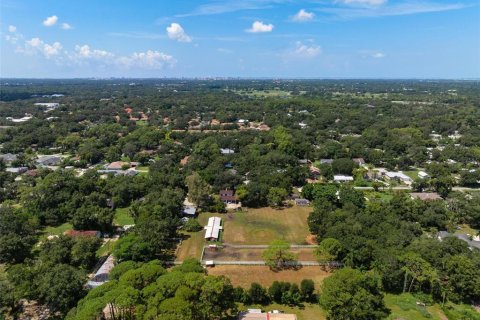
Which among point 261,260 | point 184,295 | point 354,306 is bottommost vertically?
point 261,260

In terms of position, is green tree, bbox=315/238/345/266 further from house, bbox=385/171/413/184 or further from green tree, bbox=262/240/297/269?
house, bbox=385/171/413/184

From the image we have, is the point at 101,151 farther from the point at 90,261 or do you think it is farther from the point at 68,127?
the point at 90,261

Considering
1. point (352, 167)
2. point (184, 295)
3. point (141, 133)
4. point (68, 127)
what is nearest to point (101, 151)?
point (141, 133)

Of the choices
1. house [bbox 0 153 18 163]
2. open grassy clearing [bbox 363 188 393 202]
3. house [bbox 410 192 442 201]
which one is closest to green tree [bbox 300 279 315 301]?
open grassy clearing [bbox 363 188 393 202]

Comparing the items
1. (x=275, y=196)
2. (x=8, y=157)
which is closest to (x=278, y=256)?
(x=275, y=196)

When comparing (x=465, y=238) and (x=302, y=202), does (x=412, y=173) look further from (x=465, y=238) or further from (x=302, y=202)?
(x=465, y=238)

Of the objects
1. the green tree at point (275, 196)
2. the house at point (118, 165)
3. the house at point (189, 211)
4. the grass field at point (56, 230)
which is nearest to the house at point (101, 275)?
the grass field at point (56, 230)
